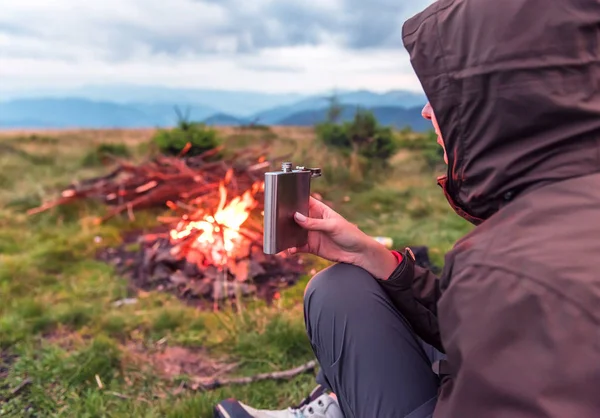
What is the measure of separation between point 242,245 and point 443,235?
6.34 ft

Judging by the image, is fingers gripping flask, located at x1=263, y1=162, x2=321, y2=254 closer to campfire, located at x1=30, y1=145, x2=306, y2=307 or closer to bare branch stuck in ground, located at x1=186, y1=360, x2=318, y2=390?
bare branch stuck in ground, located at x1=186, y1=360, x2=318, y2=390

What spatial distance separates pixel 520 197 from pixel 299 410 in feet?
3.92

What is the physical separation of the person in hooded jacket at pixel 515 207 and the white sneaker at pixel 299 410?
48 cm

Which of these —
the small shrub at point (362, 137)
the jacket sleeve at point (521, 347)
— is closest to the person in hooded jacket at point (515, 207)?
the jacket sleeve at point (521, 347)

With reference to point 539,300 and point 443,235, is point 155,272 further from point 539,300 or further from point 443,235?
point 539,300

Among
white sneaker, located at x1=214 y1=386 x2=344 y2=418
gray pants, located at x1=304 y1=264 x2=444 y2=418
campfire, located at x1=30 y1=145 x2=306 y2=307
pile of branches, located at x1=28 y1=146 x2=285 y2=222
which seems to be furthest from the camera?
pile of branches, located at x1=28 y1=146 x2=285 y2=222

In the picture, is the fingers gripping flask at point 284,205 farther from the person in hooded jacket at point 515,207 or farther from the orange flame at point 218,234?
the orange flame at point 218,234

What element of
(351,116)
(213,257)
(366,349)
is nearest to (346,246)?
(366,349)

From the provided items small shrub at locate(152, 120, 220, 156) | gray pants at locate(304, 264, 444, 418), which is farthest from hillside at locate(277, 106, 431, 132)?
gray pants at locate(304, 264, 444, 418)

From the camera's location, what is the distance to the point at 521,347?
88cm

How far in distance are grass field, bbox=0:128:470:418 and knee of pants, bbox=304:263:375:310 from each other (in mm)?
929

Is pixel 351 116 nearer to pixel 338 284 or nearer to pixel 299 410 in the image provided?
pixel 299 410

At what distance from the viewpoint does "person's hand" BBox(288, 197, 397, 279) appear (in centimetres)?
161

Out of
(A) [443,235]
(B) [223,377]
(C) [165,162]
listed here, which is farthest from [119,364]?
(C) [165,162]
